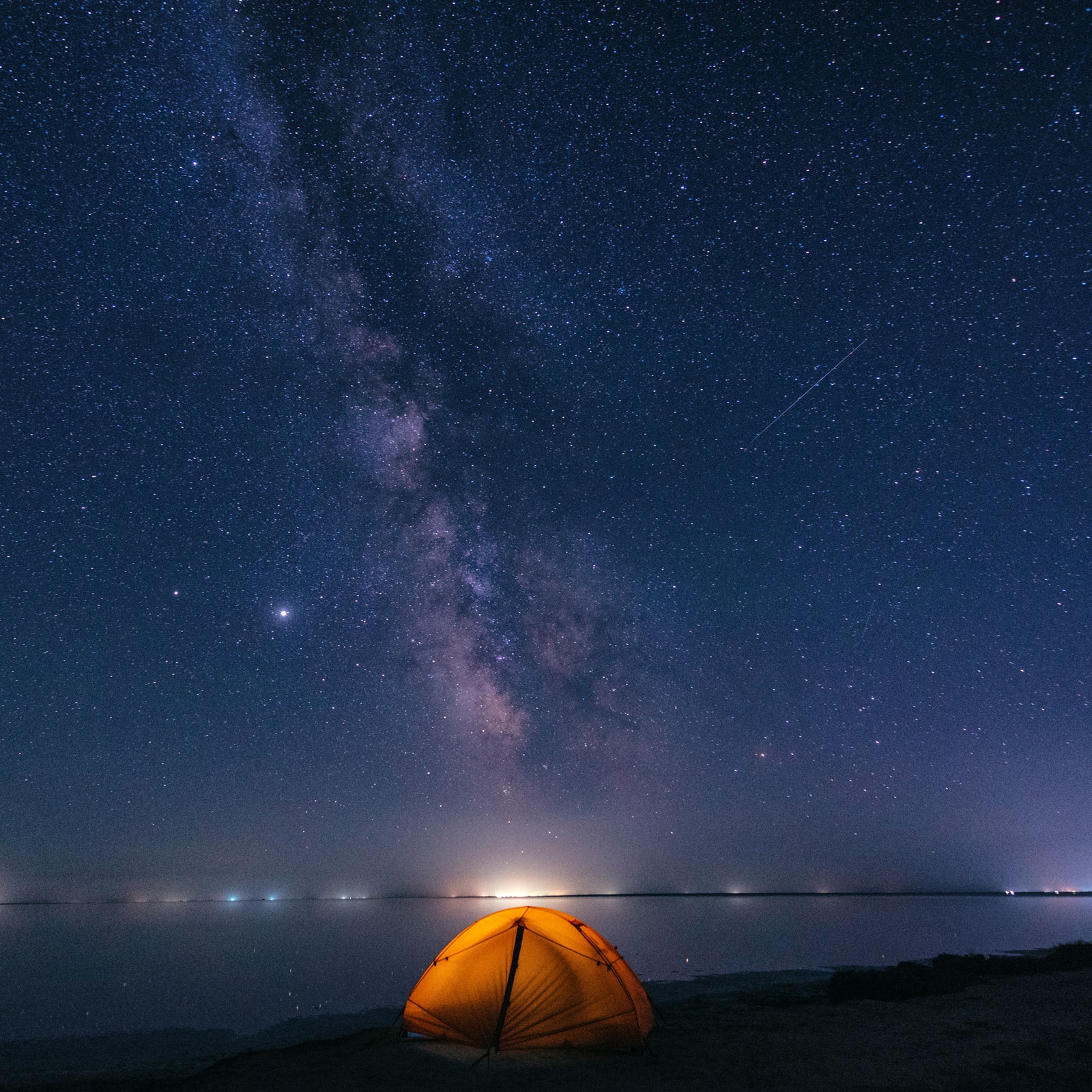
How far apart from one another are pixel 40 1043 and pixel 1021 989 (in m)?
21.5

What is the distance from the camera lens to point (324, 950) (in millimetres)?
35688

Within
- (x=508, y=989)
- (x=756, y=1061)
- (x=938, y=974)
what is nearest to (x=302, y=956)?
(x=508, y=989)

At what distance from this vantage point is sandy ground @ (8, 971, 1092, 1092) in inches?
364

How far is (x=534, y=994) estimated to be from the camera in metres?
11.2

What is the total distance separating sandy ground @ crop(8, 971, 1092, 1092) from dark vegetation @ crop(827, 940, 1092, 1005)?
1.93m

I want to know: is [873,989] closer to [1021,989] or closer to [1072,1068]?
[1021,989]

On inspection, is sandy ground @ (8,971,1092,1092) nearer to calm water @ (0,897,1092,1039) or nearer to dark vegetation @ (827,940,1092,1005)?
dark vegetation @ (827,940,1092,1005)

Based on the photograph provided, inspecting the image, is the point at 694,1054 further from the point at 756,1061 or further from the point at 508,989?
the point at 508,989

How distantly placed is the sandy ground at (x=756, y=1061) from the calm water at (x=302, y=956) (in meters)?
6.48

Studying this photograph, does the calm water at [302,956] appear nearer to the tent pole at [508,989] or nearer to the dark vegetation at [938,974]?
the dark vegetation at [938,974]

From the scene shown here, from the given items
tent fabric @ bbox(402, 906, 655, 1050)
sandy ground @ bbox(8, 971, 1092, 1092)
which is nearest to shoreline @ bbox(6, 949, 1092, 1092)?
sandy ground @ bbox(8, 971, 1092, 1092)

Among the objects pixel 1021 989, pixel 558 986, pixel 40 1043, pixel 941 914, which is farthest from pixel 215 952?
pixel 941 914

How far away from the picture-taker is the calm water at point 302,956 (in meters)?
18.2

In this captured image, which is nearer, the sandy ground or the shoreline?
the sandy ground
